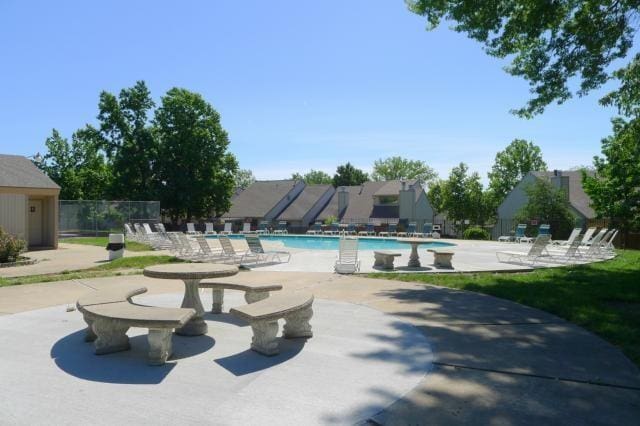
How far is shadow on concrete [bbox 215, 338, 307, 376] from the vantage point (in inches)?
199

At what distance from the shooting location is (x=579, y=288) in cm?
1009

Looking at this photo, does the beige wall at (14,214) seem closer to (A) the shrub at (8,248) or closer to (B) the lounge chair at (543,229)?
(A) the shrub at (8,248)

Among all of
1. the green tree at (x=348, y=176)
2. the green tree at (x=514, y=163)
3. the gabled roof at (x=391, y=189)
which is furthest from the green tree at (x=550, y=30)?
the green tree at (x=348, y=176)

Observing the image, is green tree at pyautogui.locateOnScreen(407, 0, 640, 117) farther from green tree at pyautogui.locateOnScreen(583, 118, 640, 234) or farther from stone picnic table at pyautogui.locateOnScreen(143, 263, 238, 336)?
green tree at pyautogui.locateOnScreen(583, 118, 640, 234)

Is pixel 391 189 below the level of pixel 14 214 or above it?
above

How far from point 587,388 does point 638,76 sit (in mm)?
11937

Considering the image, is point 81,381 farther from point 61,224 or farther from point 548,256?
point 61,224

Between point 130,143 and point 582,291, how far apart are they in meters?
38.2

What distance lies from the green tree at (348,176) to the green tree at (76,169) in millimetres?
41051

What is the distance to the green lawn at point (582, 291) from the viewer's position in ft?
22.4

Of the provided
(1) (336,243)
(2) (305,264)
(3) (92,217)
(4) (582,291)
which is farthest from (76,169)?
(4) (582,291)

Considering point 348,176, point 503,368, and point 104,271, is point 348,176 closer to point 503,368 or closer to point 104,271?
point 104,271

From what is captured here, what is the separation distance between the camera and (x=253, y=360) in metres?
5.38

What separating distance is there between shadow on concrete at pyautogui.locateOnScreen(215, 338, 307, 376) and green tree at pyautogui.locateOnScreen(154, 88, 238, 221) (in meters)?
35.7
